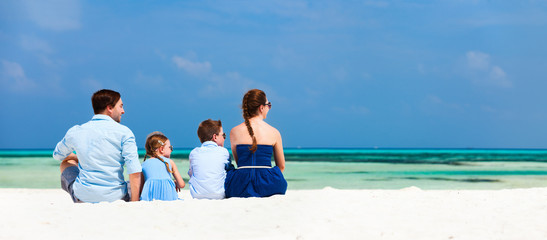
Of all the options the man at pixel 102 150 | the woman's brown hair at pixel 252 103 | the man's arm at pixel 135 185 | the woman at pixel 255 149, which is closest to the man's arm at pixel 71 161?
the man at pixel 102 150

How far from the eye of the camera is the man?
190 inches

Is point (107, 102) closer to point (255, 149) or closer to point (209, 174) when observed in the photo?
point (209, 174)

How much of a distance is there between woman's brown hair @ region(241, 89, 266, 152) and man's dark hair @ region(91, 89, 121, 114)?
1.36 metres

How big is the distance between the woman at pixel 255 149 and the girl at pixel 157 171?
685 millimetres

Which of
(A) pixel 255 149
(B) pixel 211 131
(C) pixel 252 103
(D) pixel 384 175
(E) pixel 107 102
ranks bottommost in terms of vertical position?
(D) pixel 384 175

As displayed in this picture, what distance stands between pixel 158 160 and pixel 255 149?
1014mm

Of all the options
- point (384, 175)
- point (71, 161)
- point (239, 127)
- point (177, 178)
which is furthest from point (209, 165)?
point (384, 175)

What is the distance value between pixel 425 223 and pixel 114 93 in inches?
118

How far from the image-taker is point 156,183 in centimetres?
536

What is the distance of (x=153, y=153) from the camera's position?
557 cm

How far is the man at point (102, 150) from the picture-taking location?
482cm

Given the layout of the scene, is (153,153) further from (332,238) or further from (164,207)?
(332,238)

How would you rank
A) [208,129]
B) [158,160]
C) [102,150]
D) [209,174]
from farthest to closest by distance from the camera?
1. [208,129]
2. [209,174]
3. [158,160]
4. [102,150]

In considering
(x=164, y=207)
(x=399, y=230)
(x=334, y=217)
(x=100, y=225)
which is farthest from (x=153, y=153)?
(x=399, y=230)
